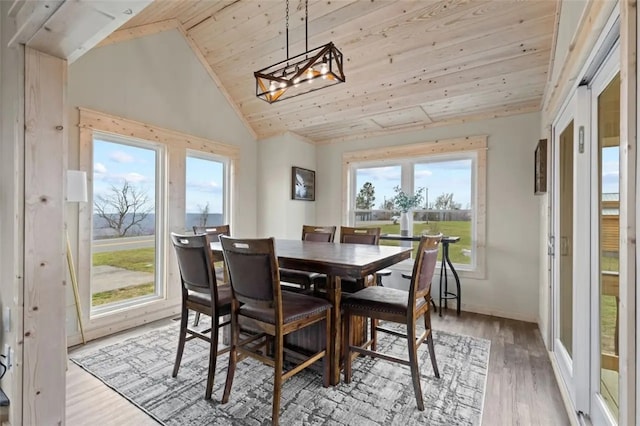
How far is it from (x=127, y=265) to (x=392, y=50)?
3588 mm

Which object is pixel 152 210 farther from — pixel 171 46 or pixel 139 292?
pixel 171 46

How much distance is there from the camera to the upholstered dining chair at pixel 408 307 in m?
1.98

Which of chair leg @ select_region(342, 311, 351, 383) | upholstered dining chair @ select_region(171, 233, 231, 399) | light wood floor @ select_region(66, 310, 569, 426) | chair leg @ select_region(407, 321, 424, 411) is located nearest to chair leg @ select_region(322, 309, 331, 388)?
chair leg @ select_region(342, 311, 351, 383)

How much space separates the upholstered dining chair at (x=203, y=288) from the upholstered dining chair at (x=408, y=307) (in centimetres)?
86

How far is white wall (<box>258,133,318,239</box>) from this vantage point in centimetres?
473

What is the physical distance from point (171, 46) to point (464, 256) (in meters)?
4.42

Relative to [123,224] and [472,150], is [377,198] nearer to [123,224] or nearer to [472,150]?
[472,150]

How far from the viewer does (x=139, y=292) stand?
353cm

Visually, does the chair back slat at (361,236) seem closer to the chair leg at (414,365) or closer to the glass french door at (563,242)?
the chair leg at (414,365)

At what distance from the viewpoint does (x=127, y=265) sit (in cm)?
343

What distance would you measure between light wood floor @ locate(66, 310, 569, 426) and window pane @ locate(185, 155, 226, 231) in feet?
5.41

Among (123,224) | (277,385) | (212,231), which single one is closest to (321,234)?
(212,231)

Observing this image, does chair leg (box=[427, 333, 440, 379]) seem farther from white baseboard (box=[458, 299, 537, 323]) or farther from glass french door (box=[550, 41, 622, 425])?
white baseboard (box=[458, 299, 537, 323])

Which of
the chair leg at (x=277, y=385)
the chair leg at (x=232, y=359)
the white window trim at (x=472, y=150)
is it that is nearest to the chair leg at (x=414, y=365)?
the chair leg at (x=277, y=385)
